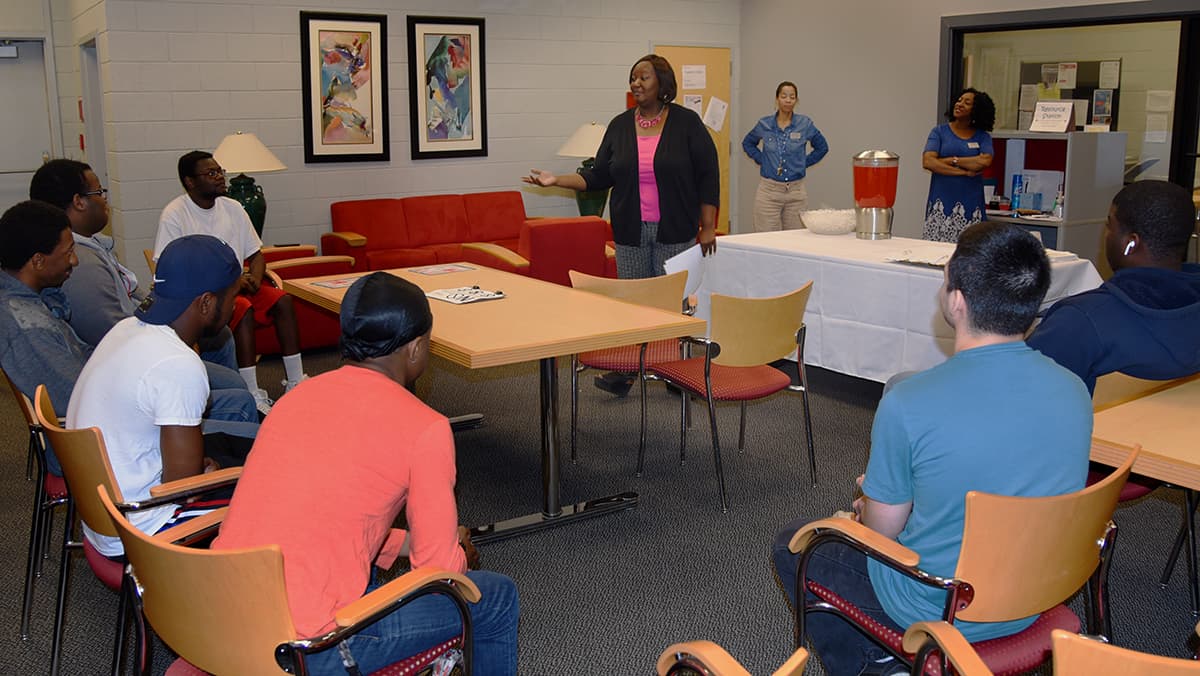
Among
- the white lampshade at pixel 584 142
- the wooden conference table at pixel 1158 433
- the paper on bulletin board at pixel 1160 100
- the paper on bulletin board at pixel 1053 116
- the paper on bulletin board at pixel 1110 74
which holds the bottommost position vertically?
the wooden conference table at pixel 1158 433

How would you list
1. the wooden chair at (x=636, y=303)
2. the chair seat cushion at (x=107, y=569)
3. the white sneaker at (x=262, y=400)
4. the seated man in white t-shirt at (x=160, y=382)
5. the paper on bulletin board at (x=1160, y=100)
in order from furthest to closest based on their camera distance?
the paper on bulletin board at (x=1160, y=100) < the white sneaker at (x=262, y=400) < the wooden chair at (x=636, y=303) < the chair seat cushion at (x=107, y=569) < the seated man in white t-shirt at (x=160, y=382)

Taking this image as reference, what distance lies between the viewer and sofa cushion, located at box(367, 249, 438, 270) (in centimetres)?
696

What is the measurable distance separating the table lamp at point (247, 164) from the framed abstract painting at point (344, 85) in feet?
2.20

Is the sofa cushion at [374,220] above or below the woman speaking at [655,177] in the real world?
below

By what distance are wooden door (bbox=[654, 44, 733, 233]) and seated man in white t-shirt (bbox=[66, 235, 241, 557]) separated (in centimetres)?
693

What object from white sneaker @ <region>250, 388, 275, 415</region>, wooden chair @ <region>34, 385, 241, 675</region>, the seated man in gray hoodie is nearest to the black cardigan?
white sneaker @ <region>250, 388, 275, 415</region>

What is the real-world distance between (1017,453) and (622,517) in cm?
214

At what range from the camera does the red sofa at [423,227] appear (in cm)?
710

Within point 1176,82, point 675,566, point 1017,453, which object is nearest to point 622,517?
point 675,566

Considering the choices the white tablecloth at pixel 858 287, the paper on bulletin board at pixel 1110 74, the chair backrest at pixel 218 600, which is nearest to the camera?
the chair backrest at pixel 218 600

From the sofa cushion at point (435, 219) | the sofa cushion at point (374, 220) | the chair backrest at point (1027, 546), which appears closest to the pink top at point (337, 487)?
the chair backrest at point (1027, 546)

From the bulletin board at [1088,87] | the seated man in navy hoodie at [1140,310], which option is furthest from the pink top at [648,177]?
the bulletin board at [1088,87]

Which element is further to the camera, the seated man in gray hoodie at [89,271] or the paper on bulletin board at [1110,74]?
the paper on bulletin board at [1110,74]

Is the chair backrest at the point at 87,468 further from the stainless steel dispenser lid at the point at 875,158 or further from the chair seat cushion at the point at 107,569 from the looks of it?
the stainless steel dispenser lid at the point at 875,158
